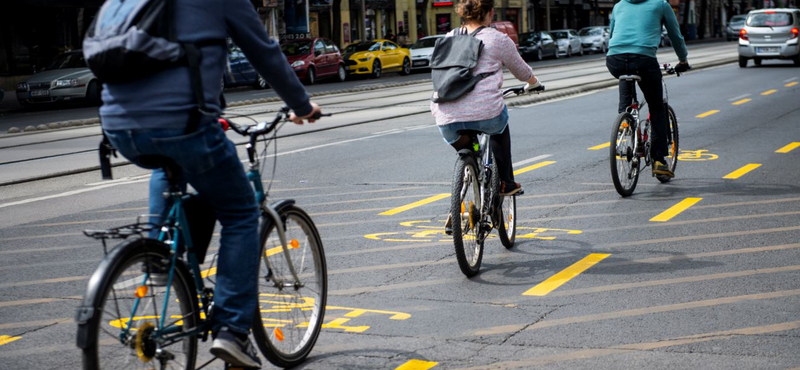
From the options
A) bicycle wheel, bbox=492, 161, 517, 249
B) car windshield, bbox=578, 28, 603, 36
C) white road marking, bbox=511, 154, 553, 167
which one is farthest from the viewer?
car windshield, bbox=578, 28, 603, 36

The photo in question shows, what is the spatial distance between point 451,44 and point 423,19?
169 ft

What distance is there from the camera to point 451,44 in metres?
6.27

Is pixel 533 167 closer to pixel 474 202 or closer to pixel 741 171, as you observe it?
pixel 741 171

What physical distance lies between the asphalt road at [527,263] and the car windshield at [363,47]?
87.2ft

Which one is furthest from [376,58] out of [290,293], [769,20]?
[290,293]

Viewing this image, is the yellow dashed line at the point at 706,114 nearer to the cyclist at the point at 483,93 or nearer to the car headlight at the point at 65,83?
the cyclist at the point at 483,93

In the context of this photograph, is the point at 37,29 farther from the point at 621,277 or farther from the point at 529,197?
the point at 621,277

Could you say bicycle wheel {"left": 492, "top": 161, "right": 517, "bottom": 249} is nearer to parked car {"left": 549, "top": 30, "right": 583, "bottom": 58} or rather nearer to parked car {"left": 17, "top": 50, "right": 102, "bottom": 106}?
parked car {"left": 17, "top": 50, "right": 102, "bottom": 106}

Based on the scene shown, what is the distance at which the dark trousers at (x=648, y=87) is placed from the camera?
29.7ft

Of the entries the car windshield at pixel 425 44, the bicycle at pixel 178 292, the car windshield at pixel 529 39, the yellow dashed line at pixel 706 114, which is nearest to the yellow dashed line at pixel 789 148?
the yellow dashed line at pixel 706 114

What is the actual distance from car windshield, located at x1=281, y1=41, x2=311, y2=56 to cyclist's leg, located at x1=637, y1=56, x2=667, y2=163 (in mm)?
26491

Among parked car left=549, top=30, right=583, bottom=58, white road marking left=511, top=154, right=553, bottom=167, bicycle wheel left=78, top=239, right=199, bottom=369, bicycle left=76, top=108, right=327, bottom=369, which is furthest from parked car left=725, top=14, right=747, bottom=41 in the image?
bicycle wheel left=78, top=239, right=199, bottom=369

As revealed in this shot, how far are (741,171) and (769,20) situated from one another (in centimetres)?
2250

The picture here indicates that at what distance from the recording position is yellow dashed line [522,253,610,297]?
5.86m
